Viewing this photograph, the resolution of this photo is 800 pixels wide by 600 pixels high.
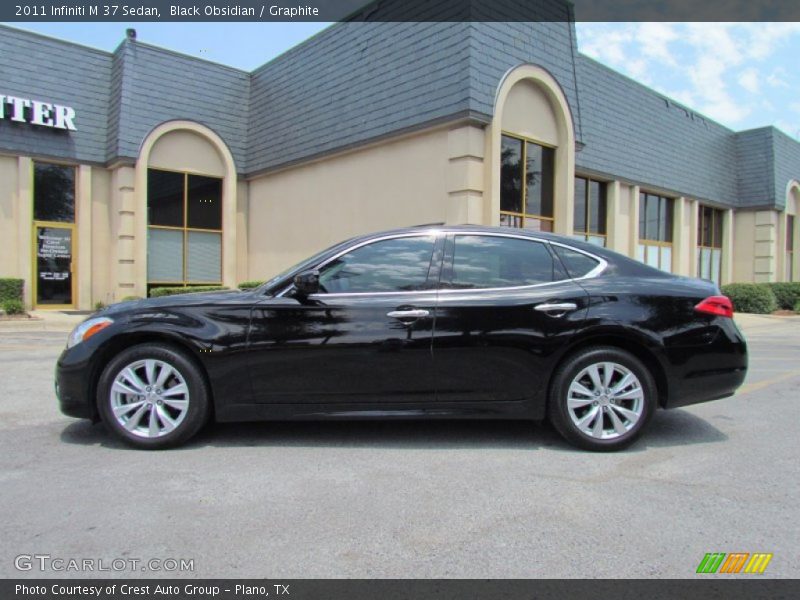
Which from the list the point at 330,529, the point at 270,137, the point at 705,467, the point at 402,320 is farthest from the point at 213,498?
the point at 270,137

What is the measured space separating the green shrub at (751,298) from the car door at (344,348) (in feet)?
63.8

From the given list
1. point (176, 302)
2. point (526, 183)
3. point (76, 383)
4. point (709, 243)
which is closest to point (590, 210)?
point (526, 183)

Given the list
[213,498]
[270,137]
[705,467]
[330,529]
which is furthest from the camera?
[270,137]

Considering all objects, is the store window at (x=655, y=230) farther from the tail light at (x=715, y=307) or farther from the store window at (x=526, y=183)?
the tail light at (x=715, y=307)

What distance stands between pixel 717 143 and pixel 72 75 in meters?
21.9

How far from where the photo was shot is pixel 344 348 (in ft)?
13.9

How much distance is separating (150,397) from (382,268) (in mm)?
1924

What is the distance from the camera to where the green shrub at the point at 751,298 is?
66.8 ft

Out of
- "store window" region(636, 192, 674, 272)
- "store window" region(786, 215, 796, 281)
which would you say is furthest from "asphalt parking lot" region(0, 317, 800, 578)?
"store window" region(786, 215, 796, 281)

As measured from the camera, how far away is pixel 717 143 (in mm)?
22672

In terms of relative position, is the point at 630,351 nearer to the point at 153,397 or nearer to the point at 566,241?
the point at 566,241

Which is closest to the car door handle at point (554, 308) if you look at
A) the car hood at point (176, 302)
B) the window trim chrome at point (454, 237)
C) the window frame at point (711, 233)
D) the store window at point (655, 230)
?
the window trim chrome at point (454, 237)

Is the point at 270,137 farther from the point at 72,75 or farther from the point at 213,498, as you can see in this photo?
the point at 213,498
